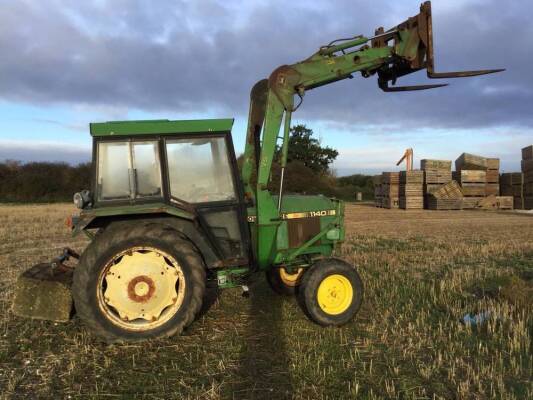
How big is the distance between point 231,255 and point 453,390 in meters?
2.55

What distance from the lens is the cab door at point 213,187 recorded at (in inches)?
192

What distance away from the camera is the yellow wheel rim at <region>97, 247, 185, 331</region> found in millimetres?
4480

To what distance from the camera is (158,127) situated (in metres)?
4.74

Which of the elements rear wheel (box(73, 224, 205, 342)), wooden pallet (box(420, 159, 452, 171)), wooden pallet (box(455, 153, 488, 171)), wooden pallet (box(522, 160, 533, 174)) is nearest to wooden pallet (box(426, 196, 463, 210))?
wooden pallet (box(420, 159, 452, 171))

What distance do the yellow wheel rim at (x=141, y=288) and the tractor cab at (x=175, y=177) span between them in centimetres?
48

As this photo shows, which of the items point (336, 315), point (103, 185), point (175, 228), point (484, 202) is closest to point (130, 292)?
point (175, 228)

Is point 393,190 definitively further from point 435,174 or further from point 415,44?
point 415,44

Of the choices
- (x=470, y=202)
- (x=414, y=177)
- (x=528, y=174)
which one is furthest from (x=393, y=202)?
(x=528, y=174)

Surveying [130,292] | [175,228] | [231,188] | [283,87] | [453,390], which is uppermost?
[283,87]

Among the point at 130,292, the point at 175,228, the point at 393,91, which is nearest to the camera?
the point at 130,292

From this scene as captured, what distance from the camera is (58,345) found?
456cm

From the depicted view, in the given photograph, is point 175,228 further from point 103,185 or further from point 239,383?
point 239,383

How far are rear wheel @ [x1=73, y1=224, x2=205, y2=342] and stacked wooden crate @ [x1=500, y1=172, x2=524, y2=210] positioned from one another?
68.1ft

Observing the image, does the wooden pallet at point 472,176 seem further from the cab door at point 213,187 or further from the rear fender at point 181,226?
the rear fender at point 181,226
